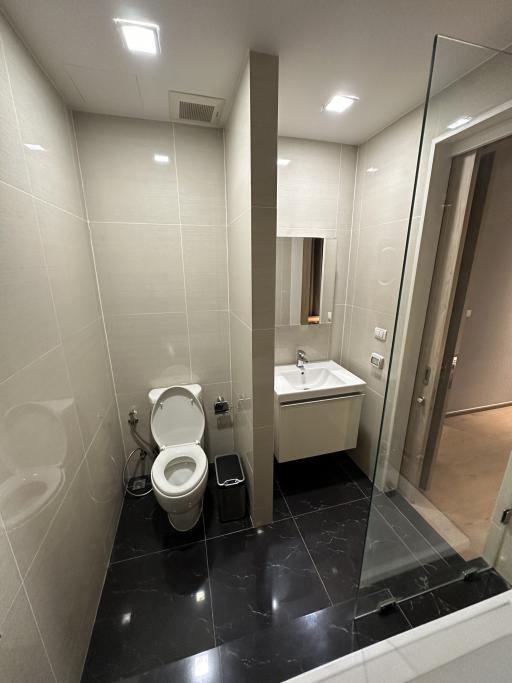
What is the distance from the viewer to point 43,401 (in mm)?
994

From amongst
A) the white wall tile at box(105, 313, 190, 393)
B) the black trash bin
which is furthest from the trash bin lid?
the white wall tile at box(105, 313, 190, 393)

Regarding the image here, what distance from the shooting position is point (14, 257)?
0.92m

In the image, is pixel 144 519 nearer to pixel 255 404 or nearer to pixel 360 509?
pixel 255 404

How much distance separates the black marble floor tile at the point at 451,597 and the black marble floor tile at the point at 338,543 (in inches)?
10.7

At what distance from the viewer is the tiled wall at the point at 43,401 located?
80 centimetres

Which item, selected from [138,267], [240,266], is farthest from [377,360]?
[138,267]

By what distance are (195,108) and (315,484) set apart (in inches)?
102

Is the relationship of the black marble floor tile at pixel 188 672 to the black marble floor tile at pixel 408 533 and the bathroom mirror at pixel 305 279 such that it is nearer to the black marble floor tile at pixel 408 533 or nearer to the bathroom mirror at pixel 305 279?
the black marble floor tile at pixel 408 533

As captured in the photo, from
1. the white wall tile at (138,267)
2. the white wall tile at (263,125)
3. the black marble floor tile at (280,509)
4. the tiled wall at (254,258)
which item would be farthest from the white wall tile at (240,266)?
the black marble floor tile at (280,509)

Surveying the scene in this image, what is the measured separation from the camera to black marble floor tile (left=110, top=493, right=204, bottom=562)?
62.7 inches

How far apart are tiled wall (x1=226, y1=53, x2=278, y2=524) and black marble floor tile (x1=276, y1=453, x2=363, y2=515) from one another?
0.30 metres

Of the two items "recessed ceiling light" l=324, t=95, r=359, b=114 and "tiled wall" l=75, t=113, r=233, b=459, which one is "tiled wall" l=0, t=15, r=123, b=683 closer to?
"tiled wall" l=75, t=113, r=233, b=459

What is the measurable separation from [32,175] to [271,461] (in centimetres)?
177

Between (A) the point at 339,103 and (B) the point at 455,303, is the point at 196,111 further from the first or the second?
(B) the point at 455,303
